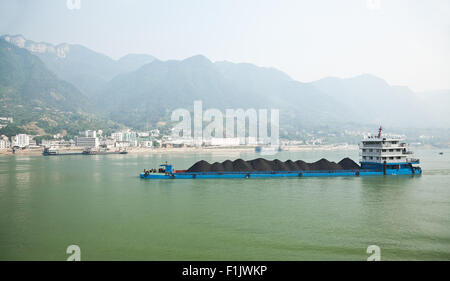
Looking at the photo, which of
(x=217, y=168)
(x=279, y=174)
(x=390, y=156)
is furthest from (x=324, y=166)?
(x=217, y=168)

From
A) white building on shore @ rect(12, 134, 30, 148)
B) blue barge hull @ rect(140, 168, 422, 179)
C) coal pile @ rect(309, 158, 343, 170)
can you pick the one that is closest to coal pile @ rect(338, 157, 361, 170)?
coal pile @ rect(309, 158, 343, 170)

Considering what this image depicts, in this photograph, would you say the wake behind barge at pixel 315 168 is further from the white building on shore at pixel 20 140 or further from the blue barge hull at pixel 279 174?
the white building on shore at pixel 20 140

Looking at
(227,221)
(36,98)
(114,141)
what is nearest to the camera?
(227,221)

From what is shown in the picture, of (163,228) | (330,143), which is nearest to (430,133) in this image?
(330,143)

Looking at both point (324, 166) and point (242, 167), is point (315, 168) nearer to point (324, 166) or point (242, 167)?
point (324, 166)
